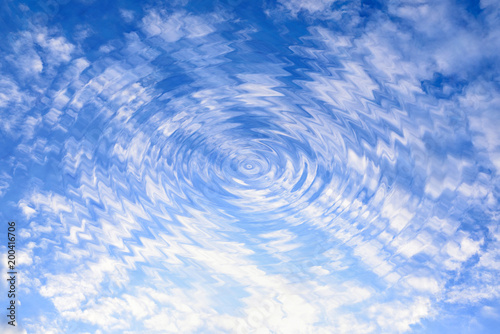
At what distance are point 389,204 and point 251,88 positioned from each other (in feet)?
16.2

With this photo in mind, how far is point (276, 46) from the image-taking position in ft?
29.1

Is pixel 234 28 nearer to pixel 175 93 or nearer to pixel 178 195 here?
pixel 175 93

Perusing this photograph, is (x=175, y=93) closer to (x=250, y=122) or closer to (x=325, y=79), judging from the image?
(x=250, y=122)

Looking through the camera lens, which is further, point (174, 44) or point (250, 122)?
point (250, 122)

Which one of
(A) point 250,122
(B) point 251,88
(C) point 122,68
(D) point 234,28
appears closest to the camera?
(D) point 234,28

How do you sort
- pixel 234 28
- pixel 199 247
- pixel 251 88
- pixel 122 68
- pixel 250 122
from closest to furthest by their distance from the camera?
pixel 234 28 → pixel 122 68 → pixel 251 88 → pixel 250 122 → pixel 199 247

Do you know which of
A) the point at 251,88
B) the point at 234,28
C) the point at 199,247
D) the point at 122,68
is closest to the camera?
the point at 234,28

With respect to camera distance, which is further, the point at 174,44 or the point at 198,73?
the point at 198,73

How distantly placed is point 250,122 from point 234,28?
313 cm

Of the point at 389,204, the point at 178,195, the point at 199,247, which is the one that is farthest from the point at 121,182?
the point at 389,204

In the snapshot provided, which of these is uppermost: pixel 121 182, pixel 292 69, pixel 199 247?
pixel 292 69

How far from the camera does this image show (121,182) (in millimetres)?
11344

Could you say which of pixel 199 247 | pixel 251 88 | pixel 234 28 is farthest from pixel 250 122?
pixel 199 247

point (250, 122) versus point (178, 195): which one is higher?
point (250, 122)
